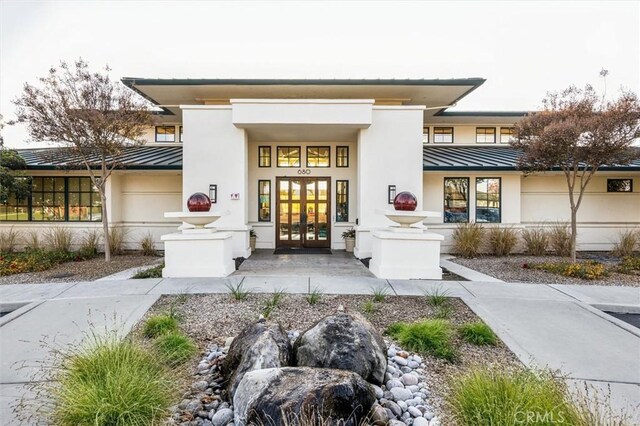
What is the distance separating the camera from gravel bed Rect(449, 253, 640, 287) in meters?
8.69

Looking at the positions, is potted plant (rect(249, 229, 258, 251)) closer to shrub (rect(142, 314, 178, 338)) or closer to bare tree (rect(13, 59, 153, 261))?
bare tree (rect(13, 59, 153, 261))

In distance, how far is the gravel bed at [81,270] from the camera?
8.88 meters

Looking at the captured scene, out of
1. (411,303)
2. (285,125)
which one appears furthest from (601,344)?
(285,125)

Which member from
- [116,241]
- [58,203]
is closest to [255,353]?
[116,241]

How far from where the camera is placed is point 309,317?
5.83 meters

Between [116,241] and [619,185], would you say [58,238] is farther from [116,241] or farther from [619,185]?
[619,185]

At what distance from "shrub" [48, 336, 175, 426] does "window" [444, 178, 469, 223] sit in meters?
13.0

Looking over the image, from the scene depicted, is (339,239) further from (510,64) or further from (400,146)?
(510,64)

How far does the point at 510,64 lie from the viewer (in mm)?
19609

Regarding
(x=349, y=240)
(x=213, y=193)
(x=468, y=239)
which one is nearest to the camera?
(x=213, y=193)

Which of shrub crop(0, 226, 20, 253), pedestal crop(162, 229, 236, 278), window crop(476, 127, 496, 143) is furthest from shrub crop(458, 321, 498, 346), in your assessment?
shrub crop(0, 226, 20, 253)

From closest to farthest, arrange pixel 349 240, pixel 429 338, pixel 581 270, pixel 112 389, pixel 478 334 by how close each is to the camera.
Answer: pixel 112 389, pixel 429 338, pixel 478 334, pixel 581 270, pixel 349 240

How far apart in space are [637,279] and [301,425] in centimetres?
1071

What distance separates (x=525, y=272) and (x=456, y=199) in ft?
16.6
